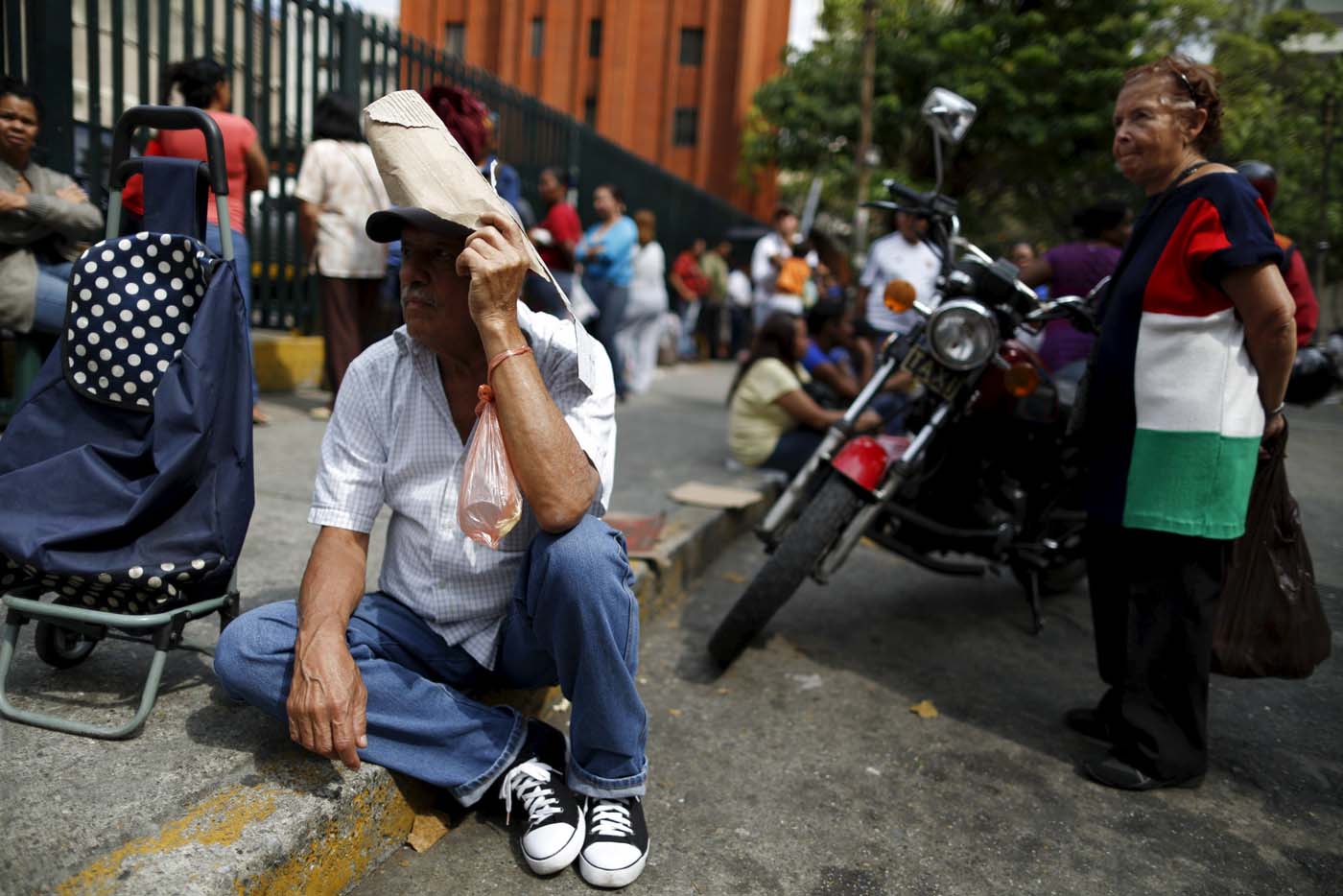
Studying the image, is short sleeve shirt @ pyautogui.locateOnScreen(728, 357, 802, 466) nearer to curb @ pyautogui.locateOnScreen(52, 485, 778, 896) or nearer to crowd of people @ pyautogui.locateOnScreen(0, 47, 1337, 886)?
crowd of people @ pyautogui.locateOnScreen(0, 47, 1337, 886)

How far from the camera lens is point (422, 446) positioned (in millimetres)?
2027

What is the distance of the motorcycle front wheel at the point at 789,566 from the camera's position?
295 cm

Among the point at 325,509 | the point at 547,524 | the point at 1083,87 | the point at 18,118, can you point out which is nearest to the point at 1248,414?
the point at 547,524

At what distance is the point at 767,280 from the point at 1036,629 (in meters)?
6.00

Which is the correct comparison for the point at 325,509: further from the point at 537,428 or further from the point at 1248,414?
the point at 1248,414

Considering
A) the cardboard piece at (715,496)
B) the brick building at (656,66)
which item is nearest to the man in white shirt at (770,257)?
the cardboard piece at (715,496)

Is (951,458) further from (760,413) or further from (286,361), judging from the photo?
(286,361)

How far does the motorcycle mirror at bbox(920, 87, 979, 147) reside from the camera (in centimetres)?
335

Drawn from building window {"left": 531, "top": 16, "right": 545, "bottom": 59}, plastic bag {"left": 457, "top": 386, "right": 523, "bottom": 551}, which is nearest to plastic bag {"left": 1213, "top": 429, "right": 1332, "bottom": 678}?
plastic bag {"left": 457, "top": 386, "right": 523, "bottom": 551}

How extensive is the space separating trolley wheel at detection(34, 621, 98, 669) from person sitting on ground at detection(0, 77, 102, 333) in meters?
1.92

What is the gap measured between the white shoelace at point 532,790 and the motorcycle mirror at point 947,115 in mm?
2468

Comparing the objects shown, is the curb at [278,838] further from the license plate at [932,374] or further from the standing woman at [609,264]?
the standing woman at [609,264]

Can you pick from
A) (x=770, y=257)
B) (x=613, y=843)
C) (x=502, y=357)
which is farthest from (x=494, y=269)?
(x=770, y=257)

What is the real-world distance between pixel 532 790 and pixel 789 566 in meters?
1.17
